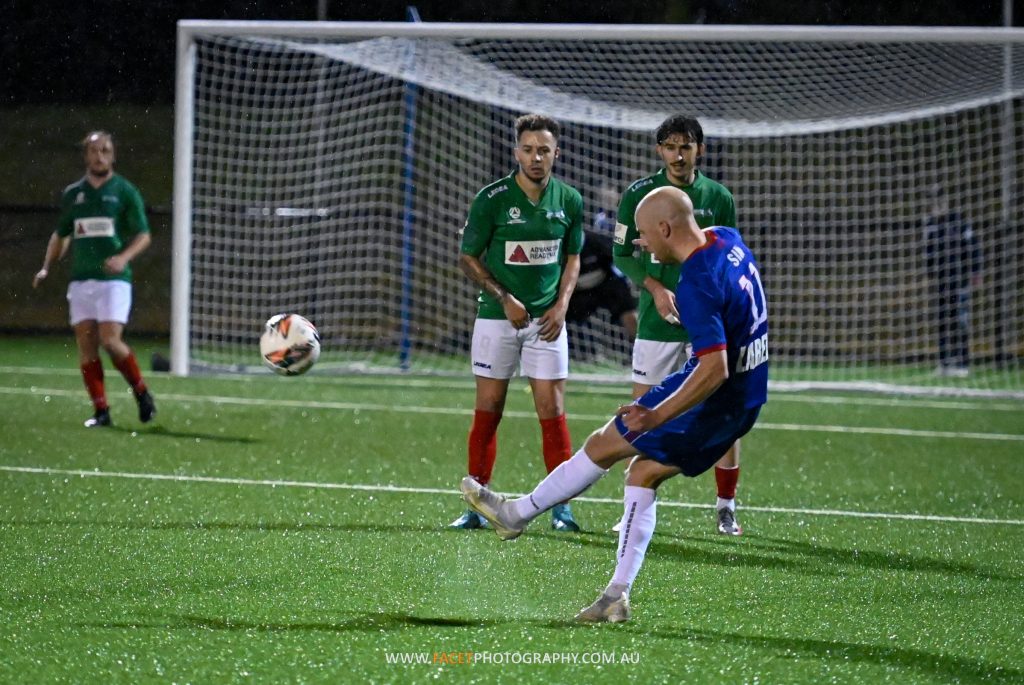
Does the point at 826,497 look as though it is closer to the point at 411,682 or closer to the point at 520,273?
the point at 520,273

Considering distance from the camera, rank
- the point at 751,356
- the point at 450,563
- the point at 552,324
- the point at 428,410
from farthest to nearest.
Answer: the point at 428,410 < the point at 552,324 < the point at 450,563 < the point at 751,356

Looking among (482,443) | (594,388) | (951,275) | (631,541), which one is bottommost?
(594,388)

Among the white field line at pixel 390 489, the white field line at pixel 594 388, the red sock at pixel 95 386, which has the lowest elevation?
the white field line at pixel 594 388

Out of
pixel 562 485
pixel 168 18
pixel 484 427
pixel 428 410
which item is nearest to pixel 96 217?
pixel 428 410

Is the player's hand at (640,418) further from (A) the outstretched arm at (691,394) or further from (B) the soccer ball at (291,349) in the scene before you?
(B) the soccer ball at (291,349)

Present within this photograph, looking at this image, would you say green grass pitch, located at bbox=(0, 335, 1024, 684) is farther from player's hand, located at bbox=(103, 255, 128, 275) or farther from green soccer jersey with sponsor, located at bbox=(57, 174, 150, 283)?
green soccer jersey with sponsor, located at bbox=(57, 174, 150, 283)

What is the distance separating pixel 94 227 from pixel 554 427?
4940 mm

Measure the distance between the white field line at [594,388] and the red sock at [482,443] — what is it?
6162 millimetres

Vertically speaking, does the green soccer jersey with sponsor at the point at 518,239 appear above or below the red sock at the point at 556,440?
above

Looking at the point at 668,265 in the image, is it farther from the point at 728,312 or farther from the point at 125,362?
the point at 125,362

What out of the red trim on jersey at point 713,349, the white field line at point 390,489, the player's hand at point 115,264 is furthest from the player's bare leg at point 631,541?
the player's hand at point 115,264

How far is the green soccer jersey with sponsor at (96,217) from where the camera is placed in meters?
9.77

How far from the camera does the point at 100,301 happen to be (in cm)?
966

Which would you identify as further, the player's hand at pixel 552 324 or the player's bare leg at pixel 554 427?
the player's bare leg at pixel 554 427
